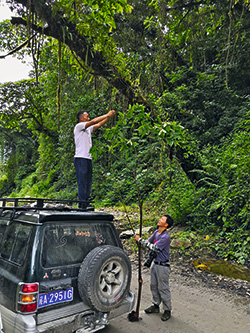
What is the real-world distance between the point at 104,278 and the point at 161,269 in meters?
1.24

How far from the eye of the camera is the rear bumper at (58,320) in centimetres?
234

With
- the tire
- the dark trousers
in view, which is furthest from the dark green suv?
the dark trousers

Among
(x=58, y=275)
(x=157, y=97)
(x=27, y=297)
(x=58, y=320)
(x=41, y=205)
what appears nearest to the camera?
(x=27, y=297)

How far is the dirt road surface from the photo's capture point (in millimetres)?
3402

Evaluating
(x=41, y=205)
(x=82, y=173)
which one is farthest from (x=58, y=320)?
(x=82, y=173)

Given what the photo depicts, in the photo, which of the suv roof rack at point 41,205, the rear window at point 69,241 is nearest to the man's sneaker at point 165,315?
the rear window at point 69,241

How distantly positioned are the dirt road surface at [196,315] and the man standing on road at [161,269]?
151 millimetres

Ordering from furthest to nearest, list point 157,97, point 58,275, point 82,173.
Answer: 1. point 157,97
2. point 82,173
3. point 58,275

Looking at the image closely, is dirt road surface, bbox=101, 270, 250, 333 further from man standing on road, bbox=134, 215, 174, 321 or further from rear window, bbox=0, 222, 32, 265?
rear window, bbox=0, 222, 32, 265

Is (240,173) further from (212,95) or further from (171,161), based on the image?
(212,95)

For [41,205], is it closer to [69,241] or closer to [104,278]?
[69,241]

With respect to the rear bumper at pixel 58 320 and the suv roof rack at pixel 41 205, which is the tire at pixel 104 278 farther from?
the suv roof rack at pixel 41 205

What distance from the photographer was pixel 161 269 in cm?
376

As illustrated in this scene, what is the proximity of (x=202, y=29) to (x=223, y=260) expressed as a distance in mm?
9338
